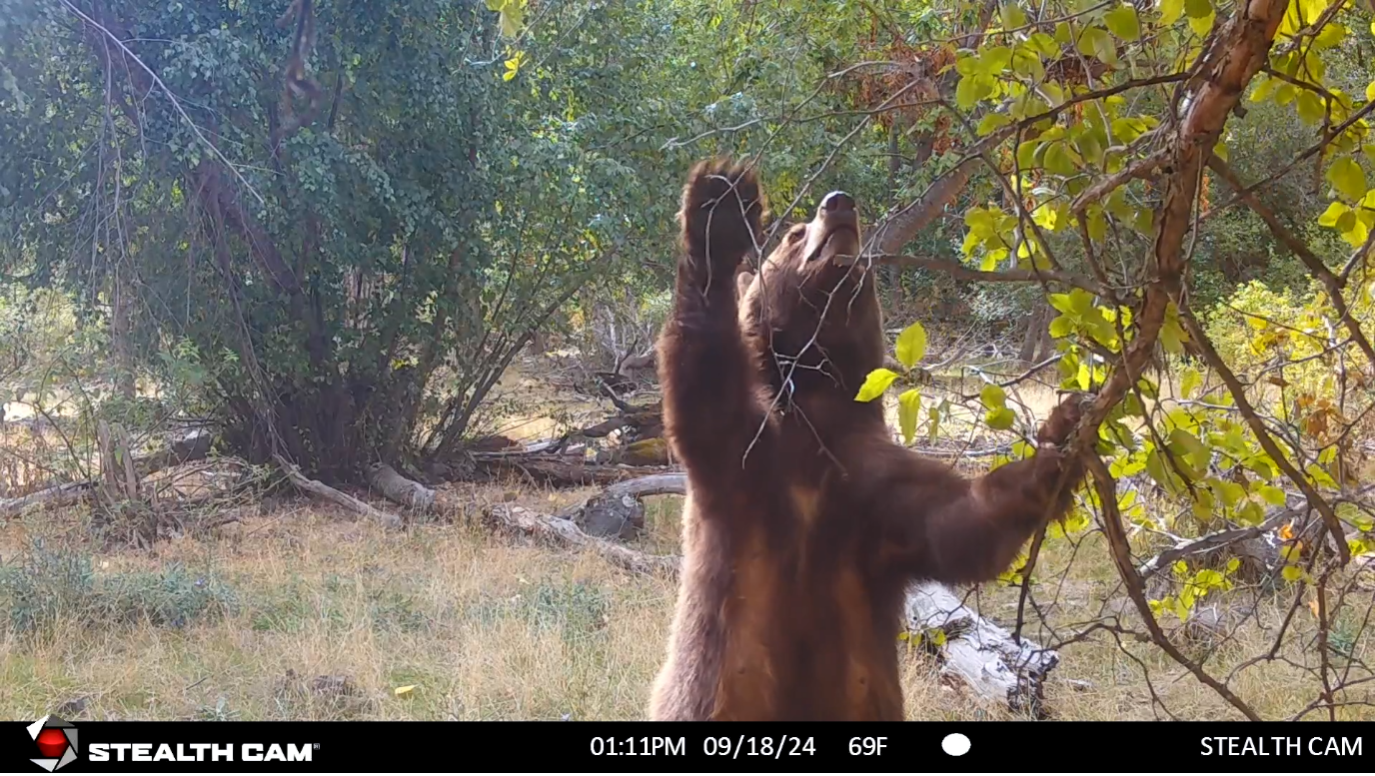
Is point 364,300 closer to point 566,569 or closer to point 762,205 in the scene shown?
point 566,569

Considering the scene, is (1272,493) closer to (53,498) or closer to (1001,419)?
(1001,419)

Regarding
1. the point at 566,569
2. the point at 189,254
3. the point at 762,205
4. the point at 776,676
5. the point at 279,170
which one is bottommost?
the point at 776,676

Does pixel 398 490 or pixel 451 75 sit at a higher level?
pixel 451 75

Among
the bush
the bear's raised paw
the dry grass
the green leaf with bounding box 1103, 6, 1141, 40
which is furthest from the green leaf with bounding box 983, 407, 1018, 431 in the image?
the bush

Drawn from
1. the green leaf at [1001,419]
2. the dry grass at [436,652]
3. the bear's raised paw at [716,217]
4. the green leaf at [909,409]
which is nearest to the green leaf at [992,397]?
the green leaf at [1001,419]

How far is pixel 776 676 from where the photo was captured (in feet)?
8.53

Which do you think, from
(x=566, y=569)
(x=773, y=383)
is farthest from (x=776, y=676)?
(x=566, y=569)

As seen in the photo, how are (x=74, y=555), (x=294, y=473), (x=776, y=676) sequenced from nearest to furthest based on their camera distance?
1. (x=776, y=676)
2. (x=74, y=555)
3. (x=294, y=473)

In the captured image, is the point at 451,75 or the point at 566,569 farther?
the point at 451,75

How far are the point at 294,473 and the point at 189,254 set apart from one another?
2.30 m
